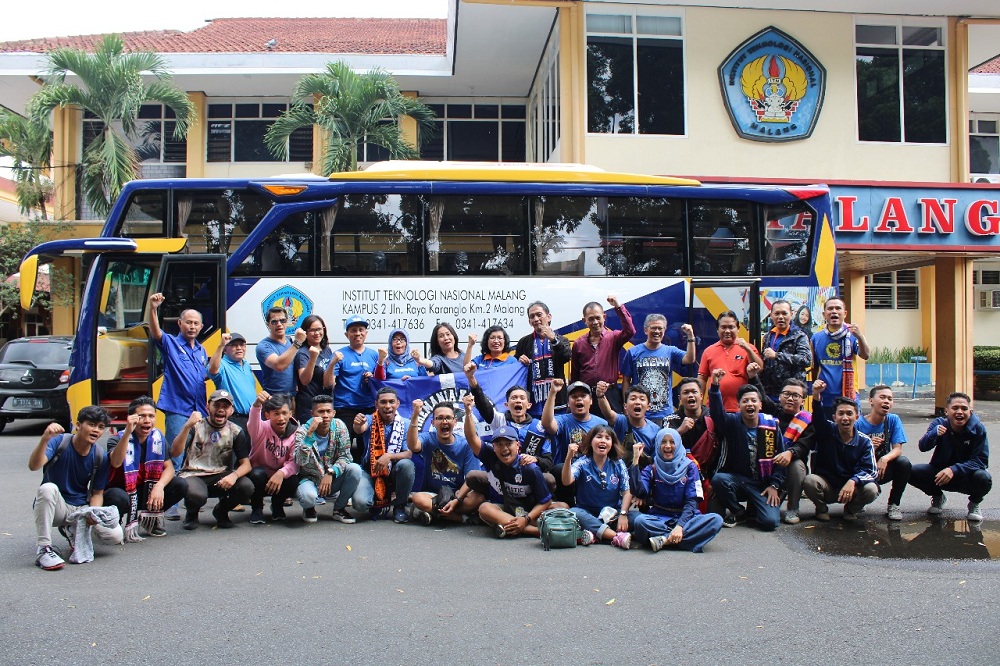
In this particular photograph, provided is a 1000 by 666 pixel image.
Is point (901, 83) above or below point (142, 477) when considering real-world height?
above

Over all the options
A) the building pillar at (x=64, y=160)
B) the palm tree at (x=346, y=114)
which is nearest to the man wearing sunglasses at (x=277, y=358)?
the palm tree at (x=346, y=114)

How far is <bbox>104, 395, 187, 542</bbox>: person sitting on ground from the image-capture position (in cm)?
659

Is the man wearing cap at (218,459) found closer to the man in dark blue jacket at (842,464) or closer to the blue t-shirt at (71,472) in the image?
the blue t-shirt at (71,472)

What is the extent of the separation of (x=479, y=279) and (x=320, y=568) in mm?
4817

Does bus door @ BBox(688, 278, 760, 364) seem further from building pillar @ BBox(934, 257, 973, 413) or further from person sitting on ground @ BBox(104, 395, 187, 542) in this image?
building pillar @ BBox(934, 257, 973, 413)

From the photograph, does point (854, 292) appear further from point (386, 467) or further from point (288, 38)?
point (288, 38)

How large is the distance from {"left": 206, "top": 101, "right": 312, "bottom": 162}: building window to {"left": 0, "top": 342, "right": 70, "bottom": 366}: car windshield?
10.1m

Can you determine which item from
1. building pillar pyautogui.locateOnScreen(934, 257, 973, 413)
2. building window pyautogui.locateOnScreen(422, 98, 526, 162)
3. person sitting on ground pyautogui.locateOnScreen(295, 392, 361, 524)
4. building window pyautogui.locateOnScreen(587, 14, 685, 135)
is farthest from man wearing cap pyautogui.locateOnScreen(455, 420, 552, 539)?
building window pyautogui.locateOnScreen(422, 98, 526, 162)

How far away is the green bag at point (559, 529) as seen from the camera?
22.0ft

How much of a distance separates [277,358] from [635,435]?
358cm

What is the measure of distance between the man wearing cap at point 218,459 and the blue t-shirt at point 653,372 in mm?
3845

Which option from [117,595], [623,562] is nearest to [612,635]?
[623,562]

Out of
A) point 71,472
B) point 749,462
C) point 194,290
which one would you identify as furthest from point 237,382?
point 749,462

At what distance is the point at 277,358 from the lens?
8.45m
